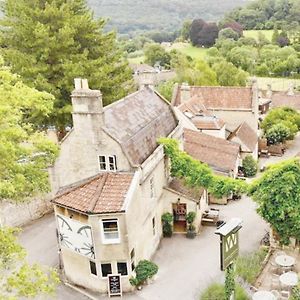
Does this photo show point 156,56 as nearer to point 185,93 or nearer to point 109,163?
point 185,93

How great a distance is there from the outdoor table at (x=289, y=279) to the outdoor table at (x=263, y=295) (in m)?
1.38

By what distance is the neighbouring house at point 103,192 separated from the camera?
23564 millimetres

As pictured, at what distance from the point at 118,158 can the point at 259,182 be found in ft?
28.6

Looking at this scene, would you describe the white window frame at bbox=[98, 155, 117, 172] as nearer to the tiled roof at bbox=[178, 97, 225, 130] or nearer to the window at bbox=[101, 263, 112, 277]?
the window at bbox=[101, 263, 112, 277]

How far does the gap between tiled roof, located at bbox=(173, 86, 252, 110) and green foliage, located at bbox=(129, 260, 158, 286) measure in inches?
1120

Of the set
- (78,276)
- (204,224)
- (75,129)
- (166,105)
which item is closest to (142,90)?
(166,105)

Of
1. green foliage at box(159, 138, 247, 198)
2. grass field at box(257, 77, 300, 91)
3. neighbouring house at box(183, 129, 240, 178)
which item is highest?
green foliage at box(159, 138, 247, 198)

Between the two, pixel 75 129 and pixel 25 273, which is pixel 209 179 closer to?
pixel 75 129

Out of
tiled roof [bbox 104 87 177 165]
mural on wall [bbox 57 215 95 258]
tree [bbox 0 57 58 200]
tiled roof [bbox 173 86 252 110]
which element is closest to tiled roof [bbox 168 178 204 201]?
tiled roof [bbox 104 87 177 165]

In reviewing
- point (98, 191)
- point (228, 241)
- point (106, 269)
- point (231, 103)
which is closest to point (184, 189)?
point (98, 191)

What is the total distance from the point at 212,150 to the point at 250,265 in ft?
49.9

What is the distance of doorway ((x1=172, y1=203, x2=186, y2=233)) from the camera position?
3028cm

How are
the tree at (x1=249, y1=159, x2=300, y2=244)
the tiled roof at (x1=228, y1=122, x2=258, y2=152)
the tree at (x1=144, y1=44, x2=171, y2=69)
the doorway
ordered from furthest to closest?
the tree at (x1=144, y1=44, x2=171, y2=69)
the tiled roof at (x1=228, y1=122, x2=258, y2=152)
the doorway
the tree at (x1=249, y1=159, x2=300, y2=244)

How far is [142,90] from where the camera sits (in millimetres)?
33000
